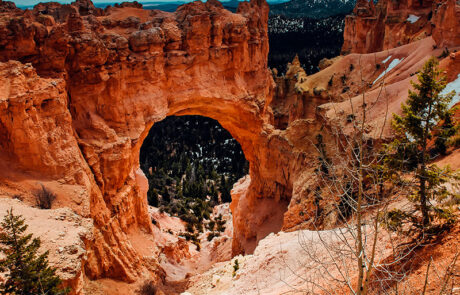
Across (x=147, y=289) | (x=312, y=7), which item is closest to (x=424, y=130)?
(x=147, y=289)

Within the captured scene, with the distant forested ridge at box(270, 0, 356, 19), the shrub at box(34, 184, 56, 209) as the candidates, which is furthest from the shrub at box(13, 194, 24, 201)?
the distant forested ridge at box(270, 0, 356, 19)

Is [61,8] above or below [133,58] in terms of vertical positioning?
above

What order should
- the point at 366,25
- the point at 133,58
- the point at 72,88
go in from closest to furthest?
the point at 72,88 < the point at 133,58 < the point at 366,25

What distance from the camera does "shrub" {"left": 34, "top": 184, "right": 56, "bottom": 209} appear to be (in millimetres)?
11906

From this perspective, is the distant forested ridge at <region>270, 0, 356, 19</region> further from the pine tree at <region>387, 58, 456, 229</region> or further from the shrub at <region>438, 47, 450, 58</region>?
the pine tree at <region>387, 58, 456, 229</region>

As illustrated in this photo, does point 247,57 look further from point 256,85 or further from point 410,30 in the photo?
point 410,30

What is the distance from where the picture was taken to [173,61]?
20.5 meters

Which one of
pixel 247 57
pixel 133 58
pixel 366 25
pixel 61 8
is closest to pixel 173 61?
pixel 133 58

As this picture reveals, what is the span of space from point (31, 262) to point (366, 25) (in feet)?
195

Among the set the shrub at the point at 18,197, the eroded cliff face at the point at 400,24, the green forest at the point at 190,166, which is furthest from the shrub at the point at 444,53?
the shrub at the point at 18,197

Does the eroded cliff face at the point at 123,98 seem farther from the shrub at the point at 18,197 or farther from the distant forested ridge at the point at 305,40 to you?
the distant forested ridge at the point at 305,40

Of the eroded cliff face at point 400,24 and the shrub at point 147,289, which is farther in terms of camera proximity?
the eroded cliff face at point 400,24

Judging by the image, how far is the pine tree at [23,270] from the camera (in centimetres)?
795

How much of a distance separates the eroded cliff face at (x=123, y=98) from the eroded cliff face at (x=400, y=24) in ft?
45.8
